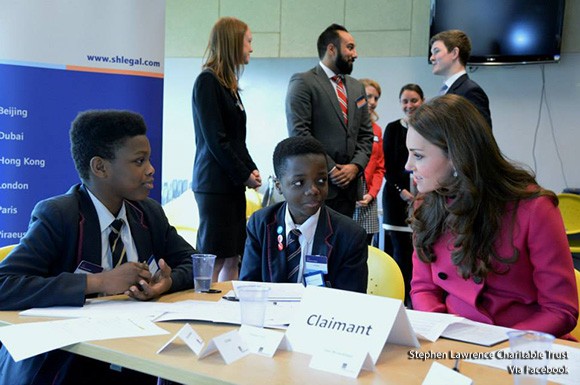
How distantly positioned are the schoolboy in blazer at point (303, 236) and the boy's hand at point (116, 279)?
643 mm

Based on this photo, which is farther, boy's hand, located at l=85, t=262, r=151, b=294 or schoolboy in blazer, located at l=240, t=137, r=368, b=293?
schoolboy in blazer, located at l=240, t=137, r=368, b=293

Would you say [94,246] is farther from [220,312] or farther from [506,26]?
[506,26]

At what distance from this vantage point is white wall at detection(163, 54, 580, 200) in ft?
18.7

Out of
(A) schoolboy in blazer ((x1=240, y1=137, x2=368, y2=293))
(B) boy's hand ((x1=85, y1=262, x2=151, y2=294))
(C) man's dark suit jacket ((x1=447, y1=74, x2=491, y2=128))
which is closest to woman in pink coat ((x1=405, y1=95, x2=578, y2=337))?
(A) schoolboy in blazer ((x1=240, y1=137, x2=368, y2=293))

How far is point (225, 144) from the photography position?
356 cm

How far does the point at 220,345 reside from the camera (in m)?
1.37

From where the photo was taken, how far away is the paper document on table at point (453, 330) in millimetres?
1597

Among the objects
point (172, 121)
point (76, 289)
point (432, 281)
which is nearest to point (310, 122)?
point (432, 281)

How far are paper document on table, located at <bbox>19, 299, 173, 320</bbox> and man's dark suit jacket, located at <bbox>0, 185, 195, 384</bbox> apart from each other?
0.03m

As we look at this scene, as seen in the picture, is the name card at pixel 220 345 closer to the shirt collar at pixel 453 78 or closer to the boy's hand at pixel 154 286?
the boy's hand at pixel 154 286

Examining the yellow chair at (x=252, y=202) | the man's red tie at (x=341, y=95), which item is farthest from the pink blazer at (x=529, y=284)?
the yellow chair at (x=252, y=202)

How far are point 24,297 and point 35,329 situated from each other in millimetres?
247

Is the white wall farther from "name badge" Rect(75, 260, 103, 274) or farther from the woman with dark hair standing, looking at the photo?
"name badge" Rect(75, 260, 103, 274)

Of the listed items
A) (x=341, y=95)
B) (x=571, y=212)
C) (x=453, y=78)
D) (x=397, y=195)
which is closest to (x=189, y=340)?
(x=341, y=95)
